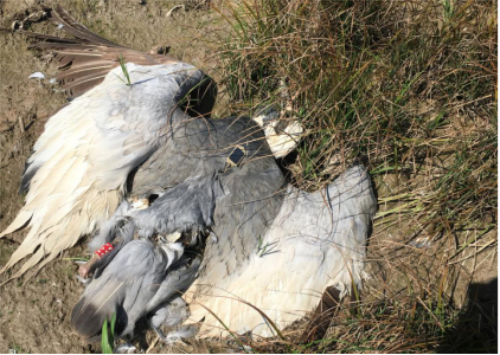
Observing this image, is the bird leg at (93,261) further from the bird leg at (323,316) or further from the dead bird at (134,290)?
the bird leg at (323,316)

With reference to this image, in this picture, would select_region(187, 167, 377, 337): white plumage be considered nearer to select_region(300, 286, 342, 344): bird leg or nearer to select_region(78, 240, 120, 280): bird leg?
select_region(300, 286, 342, 344): bird leg

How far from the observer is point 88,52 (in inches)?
105

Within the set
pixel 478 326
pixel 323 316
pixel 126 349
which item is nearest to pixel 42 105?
pixel 126 349

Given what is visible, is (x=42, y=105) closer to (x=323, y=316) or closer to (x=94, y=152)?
(x=94, y=152)

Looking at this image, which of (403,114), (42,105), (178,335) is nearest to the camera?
(178,335)

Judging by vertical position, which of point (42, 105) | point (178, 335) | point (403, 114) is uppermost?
point (42, 105)

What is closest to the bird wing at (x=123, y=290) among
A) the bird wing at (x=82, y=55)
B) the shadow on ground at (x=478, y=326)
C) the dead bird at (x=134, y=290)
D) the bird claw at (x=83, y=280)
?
the dead bird at (x=134, y=290)

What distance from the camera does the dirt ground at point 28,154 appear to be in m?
1.99

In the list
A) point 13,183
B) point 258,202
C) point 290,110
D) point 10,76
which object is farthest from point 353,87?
point 10,76

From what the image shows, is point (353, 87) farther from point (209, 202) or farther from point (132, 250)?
point (132, 250)

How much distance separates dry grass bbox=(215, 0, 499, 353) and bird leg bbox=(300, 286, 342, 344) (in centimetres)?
8

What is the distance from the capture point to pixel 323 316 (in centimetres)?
197

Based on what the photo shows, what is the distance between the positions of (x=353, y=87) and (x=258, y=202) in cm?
79

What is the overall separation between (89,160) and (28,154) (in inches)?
21.4
